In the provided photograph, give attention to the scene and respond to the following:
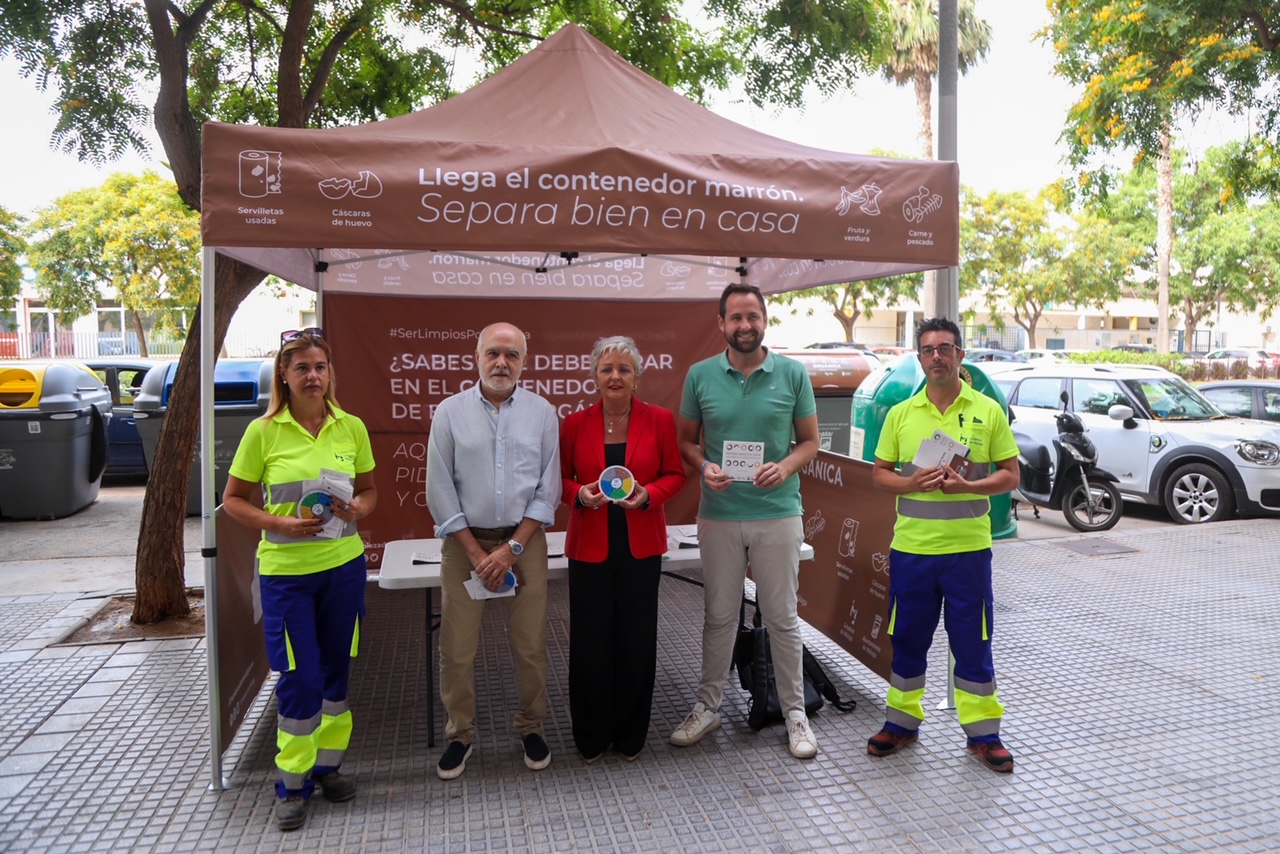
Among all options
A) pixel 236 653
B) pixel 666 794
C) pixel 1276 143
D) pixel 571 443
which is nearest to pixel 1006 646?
pixel 666 794

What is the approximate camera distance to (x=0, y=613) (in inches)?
253

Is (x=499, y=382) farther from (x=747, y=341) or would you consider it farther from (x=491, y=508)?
(x=747, y=341)

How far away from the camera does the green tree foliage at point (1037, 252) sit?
35656mm

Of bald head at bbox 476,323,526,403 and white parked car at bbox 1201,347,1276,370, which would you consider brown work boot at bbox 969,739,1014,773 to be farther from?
white parked car at bbox 1201,347,1276,370

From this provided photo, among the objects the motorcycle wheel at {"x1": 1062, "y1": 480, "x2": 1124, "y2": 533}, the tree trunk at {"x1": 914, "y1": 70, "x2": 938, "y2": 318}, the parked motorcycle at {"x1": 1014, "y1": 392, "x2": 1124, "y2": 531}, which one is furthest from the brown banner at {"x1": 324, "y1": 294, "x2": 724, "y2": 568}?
the tree trunk at {"x1": 914, "y1": 70, "x2": 938, "y2": 318}

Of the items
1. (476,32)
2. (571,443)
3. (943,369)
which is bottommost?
(571,443)

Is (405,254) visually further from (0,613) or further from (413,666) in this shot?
(0,613)

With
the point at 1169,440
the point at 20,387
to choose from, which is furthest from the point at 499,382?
the point at 20,387

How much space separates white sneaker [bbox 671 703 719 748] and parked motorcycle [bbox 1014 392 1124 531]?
6.29 meters

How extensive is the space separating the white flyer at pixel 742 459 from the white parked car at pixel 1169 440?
7535 millimetres

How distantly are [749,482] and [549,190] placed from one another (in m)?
1.49

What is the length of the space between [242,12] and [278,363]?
6.12 meters

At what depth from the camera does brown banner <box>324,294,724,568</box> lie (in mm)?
6098

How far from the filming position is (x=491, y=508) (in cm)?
372
